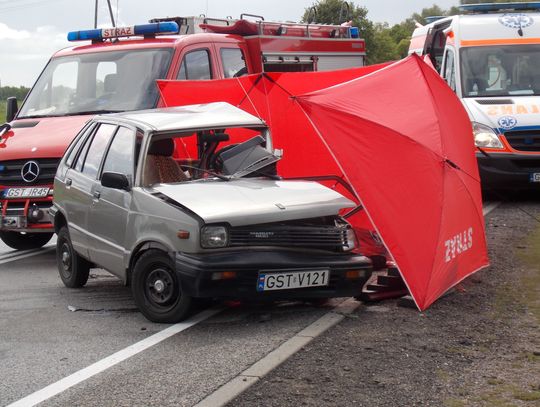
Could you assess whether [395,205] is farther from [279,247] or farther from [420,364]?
[420,364]

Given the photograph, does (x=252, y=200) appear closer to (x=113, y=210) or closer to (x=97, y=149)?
(x=113, y=210)

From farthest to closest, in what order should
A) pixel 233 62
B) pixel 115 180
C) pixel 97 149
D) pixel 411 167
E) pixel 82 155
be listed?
pixel 233 62
pixel 82 155
pixel 97 149
pixel 411 167
pixel 115 180

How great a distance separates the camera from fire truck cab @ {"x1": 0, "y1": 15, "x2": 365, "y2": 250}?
1197 cm

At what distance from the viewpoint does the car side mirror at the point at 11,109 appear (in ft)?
44.8

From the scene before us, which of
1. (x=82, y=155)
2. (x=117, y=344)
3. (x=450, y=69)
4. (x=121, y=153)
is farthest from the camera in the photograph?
(x=450, y=69)

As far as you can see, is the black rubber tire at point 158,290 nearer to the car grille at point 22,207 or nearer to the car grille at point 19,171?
the car grille at point 22,207

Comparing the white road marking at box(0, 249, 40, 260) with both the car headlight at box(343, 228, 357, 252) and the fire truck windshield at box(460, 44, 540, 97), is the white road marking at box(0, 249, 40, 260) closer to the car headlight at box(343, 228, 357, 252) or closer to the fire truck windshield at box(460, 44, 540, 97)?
the car headlight at box(343, 228, 357, 252)

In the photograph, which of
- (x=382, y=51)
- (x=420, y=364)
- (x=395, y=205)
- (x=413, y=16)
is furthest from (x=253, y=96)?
(x=413, y=16)

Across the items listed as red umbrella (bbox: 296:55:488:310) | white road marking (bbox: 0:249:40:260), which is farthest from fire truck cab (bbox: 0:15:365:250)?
red umbrella (bbox: 296:55:488:310)

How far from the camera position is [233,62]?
1393 cm

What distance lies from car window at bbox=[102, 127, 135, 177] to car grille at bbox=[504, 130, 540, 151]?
7.32 metres

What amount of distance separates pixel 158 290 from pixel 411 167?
93.4 inches

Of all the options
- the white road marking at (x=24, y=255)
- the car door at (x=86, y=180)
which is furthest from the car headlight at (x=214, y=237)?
the white road marking at (x=24, y=255)

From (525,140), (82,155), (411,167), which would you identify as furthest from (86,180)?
(525,140)
